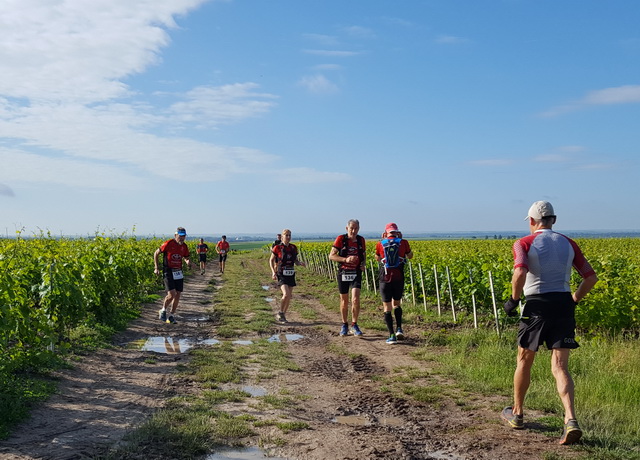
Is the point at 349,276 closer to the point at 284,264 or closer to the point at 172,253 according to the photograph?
the point at 284,264

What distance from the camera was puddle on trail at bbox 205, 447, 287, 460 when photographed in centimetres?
445

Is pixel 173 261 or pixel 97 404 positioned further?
pixel 173 261

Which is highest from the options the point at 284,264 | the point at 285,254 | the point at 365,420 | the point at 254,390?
the point at 285,254

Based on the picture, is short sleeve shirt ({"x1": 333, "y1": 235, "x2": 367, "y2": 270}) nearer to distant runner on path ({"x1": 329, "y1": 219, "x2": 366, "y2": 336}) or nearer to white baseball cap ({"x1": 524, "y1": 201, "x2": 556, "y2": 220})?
distant runner on path ({"x1": 329, "y1": 219, "x2": 366, "y2": 336})

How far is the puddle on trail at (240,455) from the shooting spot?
175 inches

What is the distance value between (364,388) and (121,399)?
284 centimetres

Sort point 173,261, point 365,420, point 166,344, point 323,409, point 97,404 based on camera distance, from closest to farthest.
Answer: point 365,420, point 323,409, point 97,404, point 166,344, point 173,261

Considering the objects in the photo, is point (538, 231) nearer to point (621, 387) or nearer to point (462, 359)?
point (621, 387)

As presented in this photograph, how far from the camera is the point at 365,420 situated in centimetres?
557

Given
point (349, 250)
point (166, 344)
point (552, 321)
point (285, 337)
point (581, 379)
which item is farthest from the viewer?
point (285, 337)

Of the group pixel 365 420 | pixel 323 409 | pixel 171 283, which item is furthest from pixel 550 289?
pixel 171 283

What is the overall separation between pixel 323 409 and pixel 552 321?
2.54 m

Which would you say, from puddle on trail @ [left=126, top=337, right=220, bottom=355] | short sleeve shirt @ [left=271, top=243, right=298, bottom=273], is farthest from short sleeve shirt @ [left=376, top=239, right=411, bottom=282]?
puddle on trail @ [left=126, top=337, right=220, bottom=355]

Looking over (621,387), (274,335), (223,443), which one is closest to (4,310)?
(223,443)
